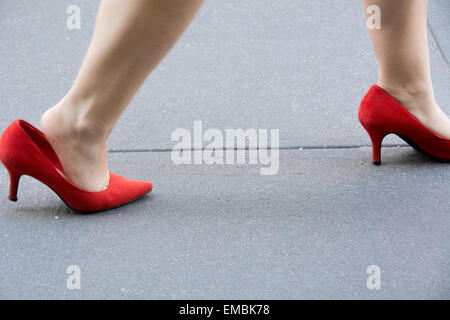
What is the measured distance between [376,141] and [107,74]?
0.71 m

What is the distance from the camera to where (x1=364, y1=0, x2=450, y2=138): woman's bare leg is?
135 cm

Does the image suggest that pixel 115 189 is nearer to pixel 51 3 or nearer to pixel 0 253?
pixel 0 253

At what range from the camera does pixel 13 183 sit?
1.28m

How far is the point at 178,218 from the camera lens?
1323mm

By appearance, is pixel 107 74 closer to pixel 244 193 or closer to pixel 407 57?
pixel 244 193

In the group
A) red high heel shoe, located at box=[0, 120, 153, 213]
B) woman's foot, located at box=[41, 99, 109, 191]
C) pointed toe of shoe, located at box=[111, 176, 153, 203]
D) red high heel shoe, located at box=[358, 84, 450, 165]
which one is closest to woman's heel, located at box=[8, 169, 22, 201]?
red high heel shoe, located at box=[0, 120, 153, 213]

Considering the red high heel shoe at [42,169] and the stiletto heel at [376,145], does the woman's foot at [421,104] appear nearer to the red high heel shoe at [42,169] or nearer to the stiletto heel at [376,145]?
the stiletto heel at [376,145]

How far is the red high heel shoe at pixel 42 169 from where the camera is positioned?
124 cm

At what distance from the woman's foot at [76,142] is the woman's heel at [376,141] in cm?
66

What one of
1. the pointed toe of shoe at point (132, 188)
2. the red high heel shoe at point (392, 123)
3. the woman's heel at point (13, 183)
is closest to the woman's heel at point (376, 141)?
the red high heel shoe at point (392, 123)

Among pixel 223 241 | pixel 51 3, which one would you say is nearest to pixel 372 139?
pixel 223 241

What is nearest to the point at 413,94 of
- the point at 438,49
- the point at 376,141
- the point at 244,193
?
the point at 376,141

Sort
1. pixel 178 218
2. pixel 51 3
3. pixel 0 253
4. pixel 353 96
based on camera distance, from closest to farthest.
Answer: pixel 0 253 → pixel 178 218 → pixel 353 96 → pixel 51 3
